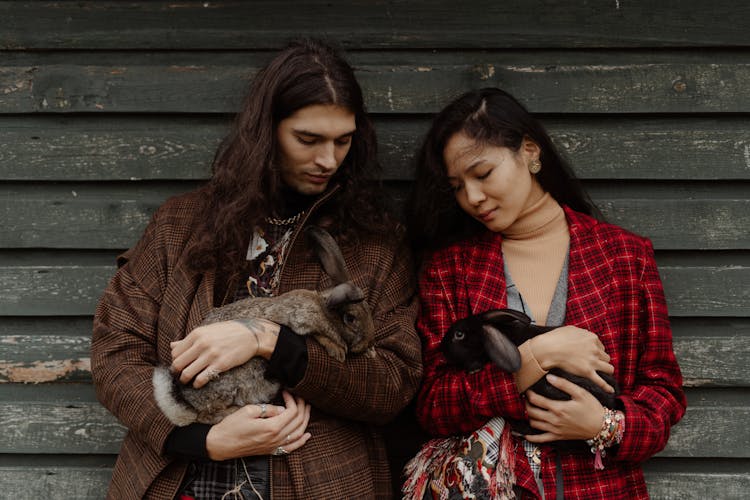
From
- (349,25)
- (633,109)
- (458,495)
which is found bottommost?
(458,495)

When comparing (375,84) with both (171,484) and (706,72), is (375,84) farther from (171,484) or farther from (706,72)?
(171,484)

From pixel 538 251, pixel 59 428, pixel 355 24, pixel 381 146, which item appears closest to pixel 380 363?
pixel 538 251

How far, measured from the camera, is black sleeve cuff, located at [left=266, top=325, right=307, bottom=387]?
2525 millimetres

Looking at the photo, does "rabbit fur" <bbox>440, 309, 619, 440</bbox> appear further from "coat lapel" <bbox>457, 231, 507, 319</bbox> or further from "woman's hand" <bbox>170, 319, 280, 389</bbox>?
"woman's hand" <bbox>170, 319, 280, 389</bbox>

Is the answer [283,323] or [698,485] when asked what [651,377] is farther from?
[283,323]

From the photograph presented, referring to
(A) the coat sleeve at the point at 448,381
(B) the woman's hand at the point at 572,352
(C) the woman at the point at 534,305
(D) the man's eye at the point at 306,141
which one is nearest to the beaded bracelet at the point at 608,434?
(C) the woman at the point at 534,305

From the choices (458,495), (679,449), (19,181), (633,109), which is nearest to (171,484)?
(458,495)

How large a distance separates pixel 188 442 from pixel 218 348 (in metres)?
0.36

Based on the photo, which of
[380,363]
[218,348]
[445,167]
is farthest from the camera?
[445,167]

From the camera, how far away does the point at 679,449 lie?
349 centimetres

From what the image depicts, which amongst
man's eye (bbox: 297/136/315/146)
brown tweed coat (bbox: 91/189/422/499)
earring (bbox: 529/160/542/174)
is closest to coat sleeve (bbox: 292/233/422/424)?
brown tweed coat (bbox: 91/189/422/499)

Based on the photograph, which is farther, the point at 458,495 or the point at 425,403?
the point at 425,403

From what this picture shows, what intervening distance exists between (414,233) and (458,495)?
1.16 metres

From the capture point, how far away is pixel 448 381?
2.84 metres
